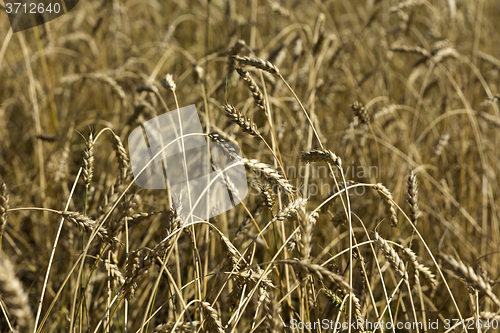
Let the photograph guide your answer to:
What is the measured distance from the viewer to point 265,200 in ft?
3.75

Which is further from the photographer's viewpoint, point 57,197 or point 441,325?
point 57,197

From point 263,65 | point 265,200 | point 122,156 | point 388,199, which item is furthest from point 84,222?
point 388,199

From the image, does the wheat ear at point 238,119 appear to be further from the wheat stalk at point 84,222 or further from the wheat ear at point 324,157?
the wheat stalk at point 84,222

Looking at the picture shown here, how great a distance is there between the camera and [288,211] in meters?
1.05

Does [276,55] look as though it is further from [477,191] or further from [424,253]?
[477,191]

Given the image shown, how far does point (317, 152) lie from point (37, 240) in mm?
2011

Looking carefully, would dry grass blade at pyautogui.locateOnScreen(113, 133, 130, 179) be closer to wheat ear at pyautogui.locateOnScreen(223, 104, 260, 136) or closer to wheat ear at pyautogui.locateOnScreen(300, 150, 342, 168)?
wheat ear at pyautogui.locateOnScreen(223, 104, 260, 136)

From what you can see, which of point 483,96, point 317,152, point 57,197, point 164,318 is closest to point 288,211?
point 317,152

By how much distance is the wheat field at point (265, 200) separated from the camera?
110cm

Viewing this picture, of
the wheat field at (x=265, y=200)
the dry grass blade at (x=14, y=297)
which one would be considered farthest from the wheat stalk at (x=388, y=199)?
the dry grass blade at (x=14, y=297)

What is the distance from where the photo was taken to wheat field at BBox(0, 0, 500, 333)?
1.10 meters

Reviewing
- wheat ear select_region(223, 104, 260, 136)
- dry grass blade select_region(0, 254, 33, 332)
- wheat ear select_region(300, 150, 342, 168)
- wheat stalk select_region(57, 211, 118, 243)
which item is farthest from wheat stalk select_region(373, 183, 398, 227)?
dry grass blade select_region(0, 254, 33, 332)

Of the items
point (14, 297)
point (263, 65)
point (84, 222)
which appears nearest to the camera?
point (14, 297)

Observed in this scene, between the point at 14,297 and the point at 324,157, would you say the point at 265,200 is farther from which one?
the point at 14,297
